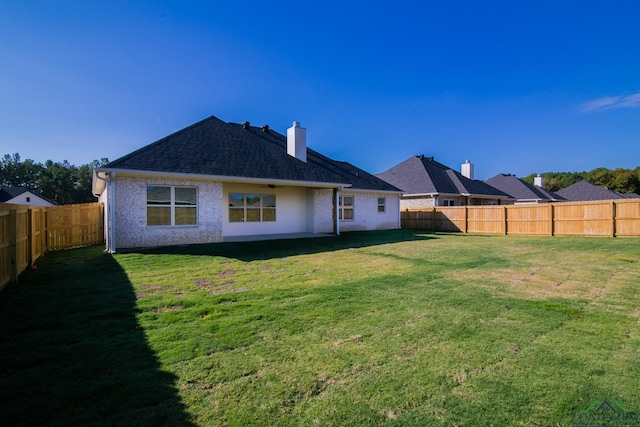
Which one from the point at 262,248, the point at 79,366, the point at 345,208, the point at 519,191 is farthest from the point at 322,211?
the point at 519,191

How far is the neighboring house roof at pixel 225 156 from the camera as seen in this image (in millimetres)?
11875

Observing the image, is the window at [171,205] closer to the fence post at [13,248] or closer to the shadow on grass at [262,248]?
the shadow on grass at [262,248]

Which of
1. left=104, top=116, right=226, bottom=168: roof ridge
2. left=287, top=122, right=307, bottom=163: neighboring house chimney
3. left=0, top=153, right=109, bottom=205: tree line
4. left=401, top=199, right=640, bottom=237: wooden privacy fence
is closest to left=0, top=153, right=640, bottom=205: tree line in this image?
left=0, top=153, right=109, bottom=205: tree line

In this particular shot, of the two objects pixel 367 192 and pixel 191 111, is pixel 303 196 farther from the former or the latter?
pixel 191 111

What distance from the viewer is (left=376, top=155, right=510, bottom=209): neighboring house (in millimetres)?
25766

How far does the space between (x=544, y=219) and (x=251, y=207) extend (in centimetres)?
1598

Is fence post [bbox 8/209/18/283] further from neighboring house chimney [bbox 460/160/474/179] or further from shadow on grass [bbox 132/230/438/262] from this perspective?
neighboring house chimney [bbox 460/160/474/179]

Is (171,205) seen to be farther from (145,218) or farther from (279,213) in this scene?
(279,213)

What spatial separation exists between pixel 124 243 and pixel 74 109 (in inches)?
492

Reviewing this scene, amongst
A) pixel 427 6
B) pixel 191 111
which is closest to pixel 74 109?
pixel 191 111

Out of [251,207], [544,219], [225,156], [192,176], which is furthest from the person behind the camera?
[544,219]

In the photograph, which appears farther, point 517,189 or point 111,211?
point 517,189

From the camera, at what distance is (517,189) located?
111ft

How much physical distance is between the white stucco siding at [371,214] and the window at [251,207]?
482 centimetres
